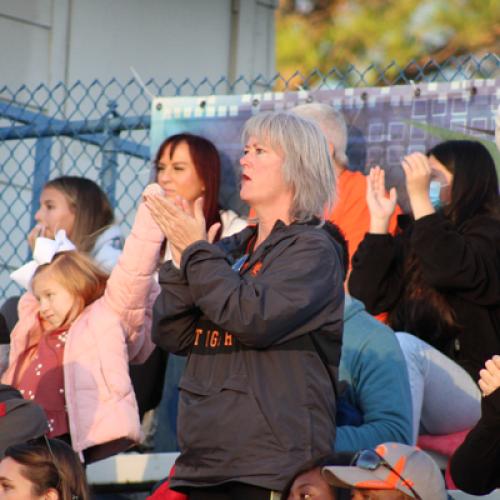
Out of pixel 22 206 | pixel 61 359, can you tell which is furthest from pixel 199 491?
pixel 22 206

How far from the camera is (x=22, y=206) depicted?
9297 millimetres

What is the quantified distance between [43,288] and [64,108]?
12.9 ft

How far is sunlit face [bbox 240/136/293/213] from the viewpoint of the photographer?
4301 mm

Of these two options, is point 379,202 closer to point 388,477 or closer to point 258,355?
point 258,355

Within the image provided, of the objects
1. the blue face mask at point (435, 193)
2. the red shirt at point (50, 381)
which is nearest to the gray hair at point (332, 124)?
the blue face mask at point (435, 193)

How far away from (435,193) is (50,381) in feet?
7.02

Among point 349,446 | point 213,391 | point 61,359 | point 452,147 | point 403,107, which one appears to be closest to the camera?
point 213,391

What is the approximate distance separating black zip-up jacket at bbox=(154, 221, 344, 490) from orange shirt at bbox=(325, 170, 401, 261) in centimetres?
238

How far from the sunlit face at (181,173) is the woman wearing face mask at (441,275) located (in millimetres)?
912

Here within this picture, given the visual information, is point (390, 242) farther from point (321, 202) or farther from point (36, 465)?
point (36, 465)

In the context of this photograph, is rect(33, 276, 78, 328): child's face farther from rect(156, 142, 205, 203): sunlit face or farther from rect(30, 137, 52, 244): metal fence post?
rect(30, 137, 52, 244): metal fence post

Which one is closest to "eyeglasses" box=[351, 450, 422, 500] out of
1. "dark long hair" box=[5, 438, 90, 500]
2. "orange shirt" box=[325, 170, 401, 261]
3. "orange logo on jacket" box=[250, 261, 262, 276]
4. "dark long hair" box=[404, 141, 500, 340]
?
"orange logo on jacket" box=[250, 261, 262, 276]

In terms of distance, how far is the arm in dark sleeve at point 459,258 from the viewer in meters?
5.75

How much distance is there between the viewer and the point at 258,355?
13.4 feet
